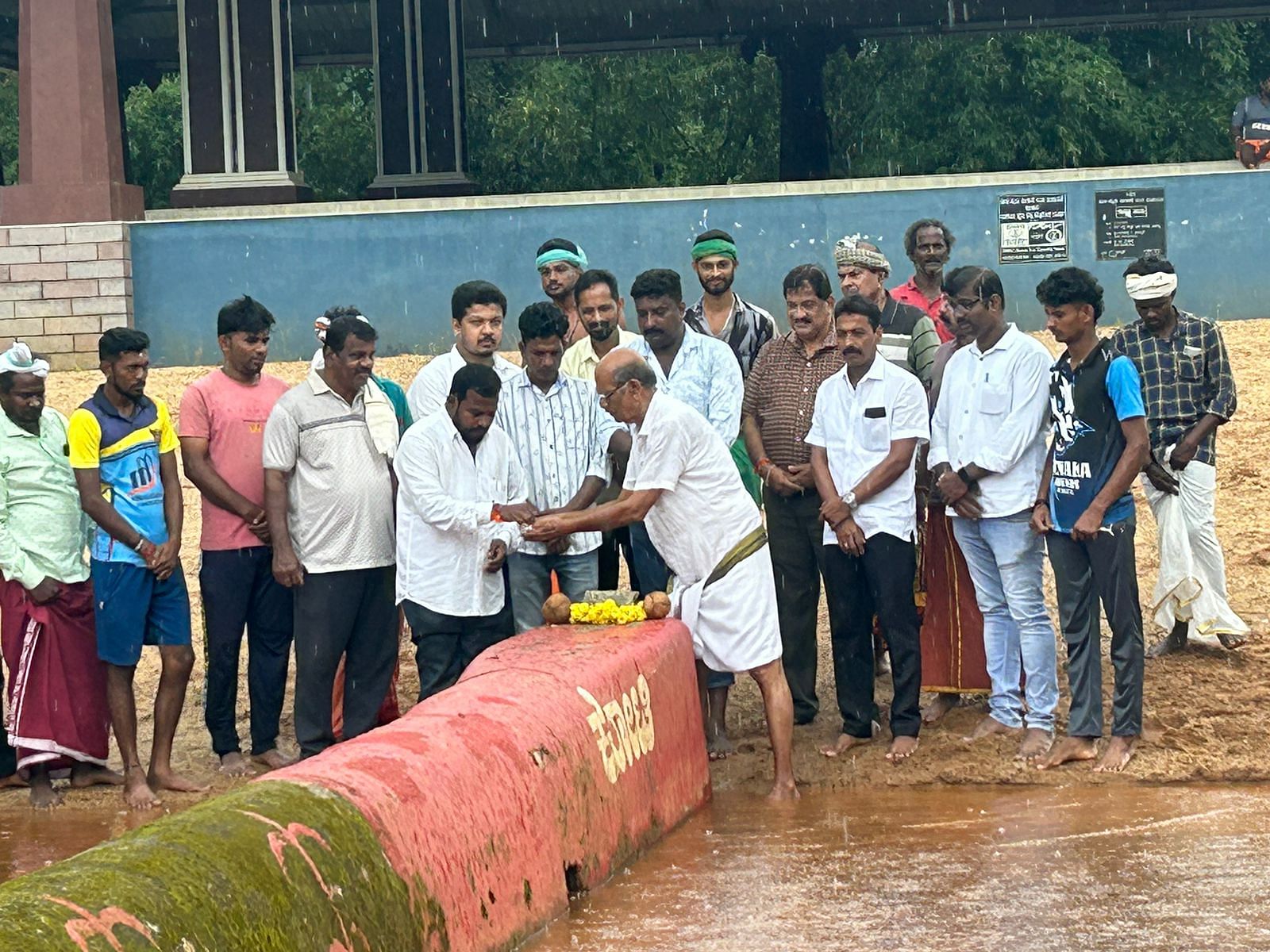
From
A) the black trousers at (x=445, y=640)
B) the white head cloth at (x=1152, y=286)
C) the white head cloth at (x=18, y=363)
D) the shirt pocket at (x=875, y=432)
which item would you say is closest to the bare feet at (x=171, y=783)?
the black trousers at (x=445, y=640)

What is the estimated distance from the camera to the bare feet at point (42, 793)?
7613 millimetres

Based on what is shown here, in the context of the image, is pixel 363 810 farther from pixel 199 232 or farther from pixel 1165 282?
pixel 199 232

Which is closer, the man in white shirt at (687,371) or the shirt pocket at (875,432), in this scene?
the shirt pocket at (875,432)

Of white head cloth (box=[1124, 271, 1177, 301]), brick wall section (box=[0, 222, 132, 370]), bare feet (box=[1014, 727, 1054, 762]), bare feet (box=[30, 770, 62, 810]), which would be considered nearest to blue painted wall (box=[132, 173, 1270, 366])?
brick wall section (box=[0, 222, 132, 370])

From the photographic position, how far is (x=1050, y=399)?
7.49m

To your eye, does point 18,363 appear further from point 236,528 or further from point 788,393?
point 788,393

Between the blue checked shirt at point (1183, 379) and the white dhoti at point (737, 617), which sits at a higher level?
the blue checked shirt at point (1183, 379)

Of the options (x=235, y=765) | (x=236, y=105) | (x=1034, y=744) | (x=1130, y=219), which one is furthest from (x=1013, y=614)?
(x=236, y=105)

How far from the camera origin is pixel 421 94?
22.5m

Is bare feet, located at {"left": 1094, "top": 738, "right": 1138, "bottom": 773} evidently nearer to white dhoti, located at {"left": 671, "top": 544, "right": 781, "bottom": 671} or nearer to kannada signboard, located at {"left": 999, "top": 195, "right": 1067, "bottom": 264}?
white dhoti, located at {"left": 671, "top": 544, "right": 781, "bottom": 671}

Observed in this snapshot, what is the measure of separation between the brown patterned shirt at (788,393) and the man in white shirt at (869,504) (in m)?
0.20

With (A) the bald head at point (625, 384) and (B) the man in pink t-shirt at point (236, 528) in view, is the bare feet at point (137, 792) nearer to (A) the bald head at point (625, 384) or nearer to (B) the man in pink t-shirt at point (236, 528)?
(B) the man in pink t-shirt at point (236, 528)

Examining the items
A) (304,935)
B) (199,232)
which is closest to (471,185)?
(199,232)

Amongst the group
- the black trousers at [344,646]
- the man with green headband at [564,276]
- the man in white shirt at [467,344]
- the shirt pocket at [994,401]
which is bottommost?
the black trousers at [344,646]
